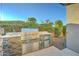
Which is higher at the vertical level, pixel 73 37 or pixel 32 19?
pixel 32 19

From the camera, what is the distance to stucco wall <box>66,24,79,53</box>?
7.92 ft

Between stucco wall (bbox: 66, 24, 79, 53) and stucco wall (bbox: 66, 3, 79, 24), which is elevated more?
stucco wall (bbox: 66, 3, 79, 24)

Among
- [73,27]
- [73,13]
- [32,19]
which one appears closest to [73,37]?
[73,27]

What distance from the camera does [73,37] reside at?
95.3 inches

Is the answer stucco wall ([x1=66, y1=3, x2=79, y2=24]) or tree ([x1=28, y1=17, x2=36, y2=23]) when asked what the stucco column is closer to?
stucco wall ([x1=66, y1=3, x2=79, y2=24])

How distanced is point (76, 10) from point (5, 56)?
40.3 inches

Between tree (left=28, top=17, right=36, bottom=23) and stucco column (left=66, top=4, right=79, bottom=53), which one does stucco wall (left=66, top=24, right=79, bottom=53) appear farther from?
tree (left=28, top=17, right=36, bottom=23)

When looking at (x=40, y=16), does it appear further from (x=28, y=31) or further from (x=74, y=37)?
(x=74, y=37)

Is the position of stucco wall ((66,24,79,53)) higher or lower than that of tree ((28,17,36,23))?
lower

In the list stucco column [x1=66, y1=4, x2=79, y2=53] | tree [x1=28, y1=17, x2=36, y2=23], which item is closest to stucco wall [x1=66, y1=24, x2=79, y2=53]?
stucco column [x1=66, y1=4, x2=79, y2=53]

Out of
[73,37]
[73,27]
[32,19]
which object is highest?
[32,19]

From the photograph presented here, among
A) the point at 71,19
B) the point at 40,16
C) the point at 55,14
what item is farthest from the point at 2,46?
the point at 71,19

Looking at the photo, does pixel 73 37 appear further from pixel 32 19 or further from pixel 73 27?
pixel 32 19

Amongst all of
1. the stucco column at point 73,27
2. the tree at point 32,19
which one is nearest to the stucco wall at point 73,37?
the stucco column at point 73,27
